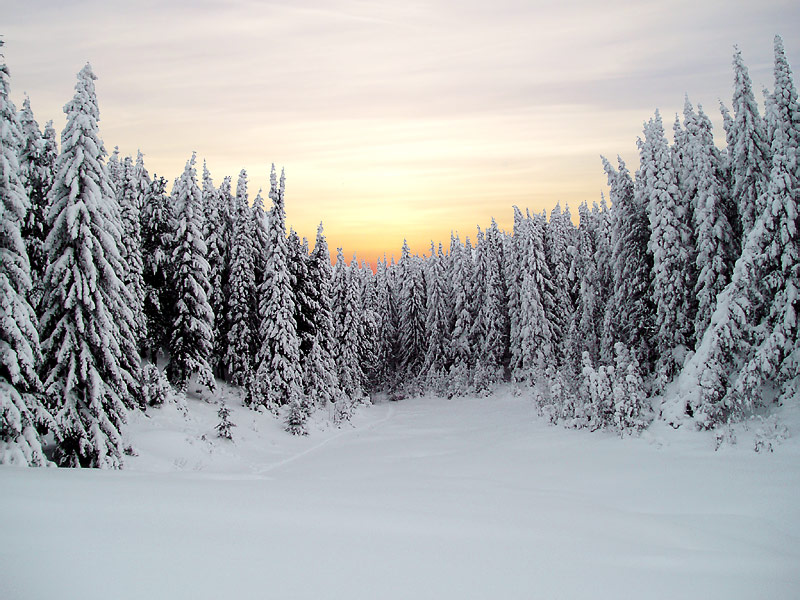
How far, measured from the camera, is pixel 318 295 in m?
42.7

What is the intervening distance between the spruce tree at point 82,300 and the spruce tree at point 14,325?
1936 mm

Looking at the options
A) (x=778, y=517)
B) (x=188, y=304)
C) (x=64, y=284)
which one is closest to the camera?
(x=778, y=517)

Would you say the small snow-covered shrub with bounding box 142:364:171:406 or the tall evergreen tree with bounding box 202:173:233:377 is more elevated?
the tall evergreen tree with bounding box 202:173:233:377

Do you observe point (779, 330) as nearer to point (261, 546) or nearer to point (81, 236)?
point (261, 546)

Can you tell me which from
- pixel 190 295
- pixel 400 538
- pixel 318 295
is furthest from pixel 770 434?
pixel 318 295

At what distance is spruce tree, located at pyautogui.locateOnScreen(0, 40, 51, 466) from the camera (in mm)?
14625

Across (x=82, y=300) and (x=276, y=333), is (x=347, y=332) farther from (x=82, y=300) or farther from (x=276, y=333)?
(x=82, y=300)

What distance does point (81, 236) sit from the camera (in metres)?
18.1

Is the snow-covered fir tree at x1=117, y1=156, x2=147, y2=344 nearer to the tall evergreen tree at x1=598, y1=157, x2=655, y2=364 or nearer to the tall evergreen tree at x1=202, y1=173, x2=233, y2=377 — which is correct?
the tall evergreen tree at x1=202, y1=173, x2=233, y2=377

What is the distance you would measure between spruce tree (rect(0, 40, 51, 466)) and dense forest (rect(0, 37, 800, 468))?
58mm

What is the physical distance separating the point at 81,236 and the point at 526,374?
39.8 m

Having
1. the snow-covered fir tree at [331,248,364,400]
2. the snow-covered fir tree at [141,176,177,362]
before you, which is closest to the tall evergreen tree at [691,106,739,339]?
the snow-covered fir tree at [141,176,177,362]

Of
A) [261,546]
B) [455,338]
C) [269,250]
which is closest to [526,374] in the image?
[455,338]

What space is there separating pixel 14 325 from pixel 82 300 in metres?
3.18
